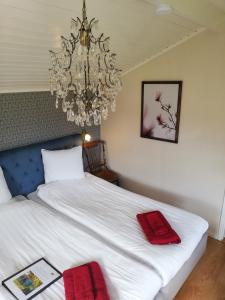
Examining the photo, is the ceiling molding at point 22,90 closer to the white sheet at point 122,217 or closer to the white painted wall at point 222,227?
the white sheet at point 122,217

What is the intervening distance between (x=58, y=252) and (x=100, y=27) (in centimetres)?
186

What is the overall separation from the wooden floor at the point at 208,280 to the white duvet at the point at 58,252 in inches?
30.1

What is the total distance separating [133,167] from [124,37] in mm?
1848

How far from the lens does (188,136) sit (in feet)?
9.47

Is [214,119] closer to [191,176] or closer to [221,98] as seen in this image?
[221,98]

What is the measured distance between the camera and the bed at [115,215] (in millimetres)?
1780

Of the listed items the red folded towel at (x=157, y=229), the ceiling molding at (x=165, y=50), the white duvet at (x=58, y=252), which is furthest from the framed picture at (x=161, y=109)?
the white duvet at (x=58, y=252)

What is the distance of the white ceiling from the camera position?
64.5 inches

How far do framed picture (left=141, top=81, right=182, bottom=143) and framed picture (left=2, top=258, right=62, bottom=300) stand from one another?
2.05 metres

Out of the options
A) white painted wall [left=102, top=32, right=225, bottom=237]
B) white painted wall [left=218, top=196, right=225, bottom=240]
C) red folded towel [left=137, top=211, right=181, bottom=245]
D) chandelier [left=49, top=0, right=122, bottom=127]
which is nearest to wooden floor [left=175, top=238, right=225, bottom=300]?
white painted wall [left=218, top=196, right=225, bottom=240]

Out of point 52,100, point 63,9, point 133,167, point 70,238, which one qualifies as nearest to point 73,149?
point 52,100

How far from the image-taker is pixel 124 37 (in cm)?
235

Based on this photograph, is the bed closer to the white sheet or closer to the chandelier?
the white sheet

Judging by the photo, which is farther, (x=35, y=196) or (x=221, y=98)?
(x=35, y=196)
